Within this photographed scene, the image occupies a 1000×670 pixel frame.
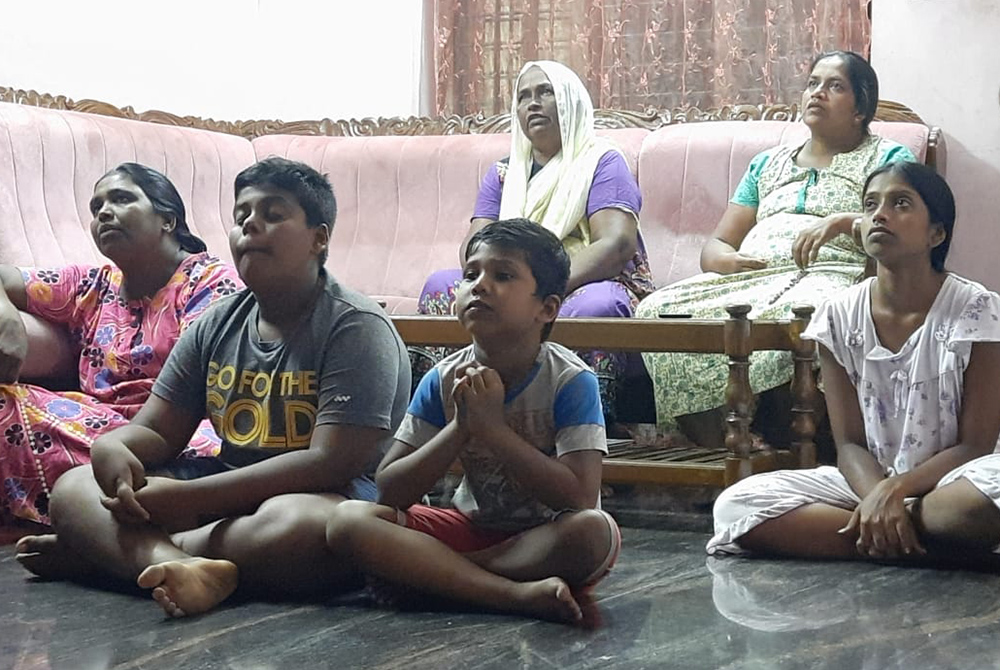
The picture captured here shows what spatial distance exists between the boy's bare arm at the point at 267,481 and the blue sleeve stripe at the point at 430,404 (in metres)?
0.10

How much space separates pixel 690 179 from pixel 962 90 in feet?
2.76

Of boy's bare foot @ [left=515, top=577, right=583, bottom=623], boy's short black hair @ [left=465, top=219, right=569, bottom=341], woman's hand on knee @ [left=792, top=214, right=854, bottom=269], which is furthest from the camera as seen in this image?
woman's hand on knee @ [left=792, top=214, right=854, bottom=269]

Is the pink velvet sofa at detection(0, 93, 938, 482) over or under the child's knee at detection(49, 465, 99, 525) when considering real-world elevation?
over

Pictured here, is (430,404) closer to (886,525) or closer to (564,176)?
(886,525)

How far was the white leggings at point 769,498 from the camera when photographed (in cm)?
238

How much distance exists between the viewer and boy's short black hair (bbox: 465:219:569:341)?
1.90 metres

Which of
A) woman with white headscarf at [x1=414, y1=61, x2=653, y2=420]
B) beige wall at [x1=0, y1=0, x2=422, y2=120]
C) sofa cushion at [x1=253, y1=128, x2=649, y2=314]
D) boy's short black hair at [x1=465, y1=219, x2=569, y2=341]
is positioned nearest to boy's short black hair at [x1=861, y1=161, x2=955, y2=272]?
boy's short black hair at [x1=465, y1=219, x2=569, y2=341]

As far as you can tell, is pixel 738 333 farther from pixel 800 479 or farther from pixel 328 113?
pixel 328 113

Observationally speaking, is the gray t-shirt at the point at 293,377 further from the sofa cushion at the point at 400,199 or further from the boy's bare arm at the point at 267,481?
the sofa cushion at the point at 400,199

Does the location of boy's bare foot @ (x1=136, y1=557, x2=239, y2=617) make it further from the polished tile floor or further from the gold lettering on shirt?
the gold lettering on shirt

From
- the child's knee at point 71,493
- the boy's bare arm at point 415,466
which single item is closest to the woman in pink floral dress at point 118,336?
the child's knee at point 71,493

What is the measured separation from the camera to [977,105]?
3.69 metres

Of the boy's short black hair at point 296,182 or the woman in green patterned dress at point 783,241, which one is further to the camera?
the woman in green patterned dress at point 783,241

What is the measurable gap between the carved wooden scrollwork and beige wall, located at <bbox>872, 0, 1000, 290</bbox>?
102 millimetres
